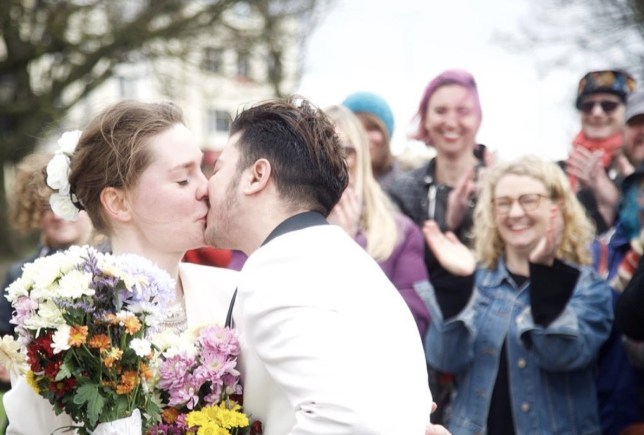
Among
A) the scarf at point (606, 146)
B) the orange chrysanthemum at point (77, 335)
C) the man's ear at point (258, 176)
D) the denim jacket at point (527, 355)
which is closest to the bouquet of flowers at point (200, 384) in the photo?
the orange chrysanthemum at point (77, 335)

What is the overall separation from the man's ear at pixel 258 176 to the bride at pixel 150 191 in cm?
45

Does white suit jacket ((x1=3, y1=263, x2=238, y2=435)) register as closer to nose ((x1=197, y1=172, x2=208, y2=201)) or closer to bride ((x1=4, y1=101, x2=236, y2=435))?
bride ((x1=4, y1=101, x2=236, y2=435))

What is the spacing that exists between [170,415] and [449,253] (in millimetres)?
2176

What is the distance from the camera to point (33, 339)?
99.2 inches

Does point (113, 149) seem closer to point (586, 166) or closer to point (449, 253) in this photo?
point (449, 253)

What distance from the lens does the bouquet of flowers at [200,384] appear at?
2.51 meters

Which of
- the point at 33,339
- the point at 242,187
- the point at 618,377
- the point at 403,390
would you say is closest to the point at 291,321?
the point at 403,390

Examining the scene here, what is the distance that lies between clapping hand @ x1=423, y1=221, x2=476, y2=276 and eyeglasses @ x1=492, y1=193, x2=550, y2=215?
289mm

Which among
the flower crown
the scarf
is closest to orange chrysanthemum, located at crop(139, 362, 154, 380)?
the flower crown

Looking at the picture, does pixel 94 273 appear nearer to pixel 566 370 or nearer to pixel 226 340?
pixel 226 340

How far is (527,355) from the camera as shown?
14.2ft

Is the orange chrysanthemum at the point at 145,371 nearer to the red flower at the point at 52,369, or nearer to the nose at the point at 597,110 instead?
the red flower at the point at 52,369

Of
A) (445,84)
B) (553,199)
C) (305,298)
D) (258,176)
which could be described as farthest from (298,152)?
(445,84)

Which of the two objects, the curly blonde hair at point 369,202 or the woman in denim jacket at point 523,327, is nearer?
the woman in denim jacket at point 523,327
